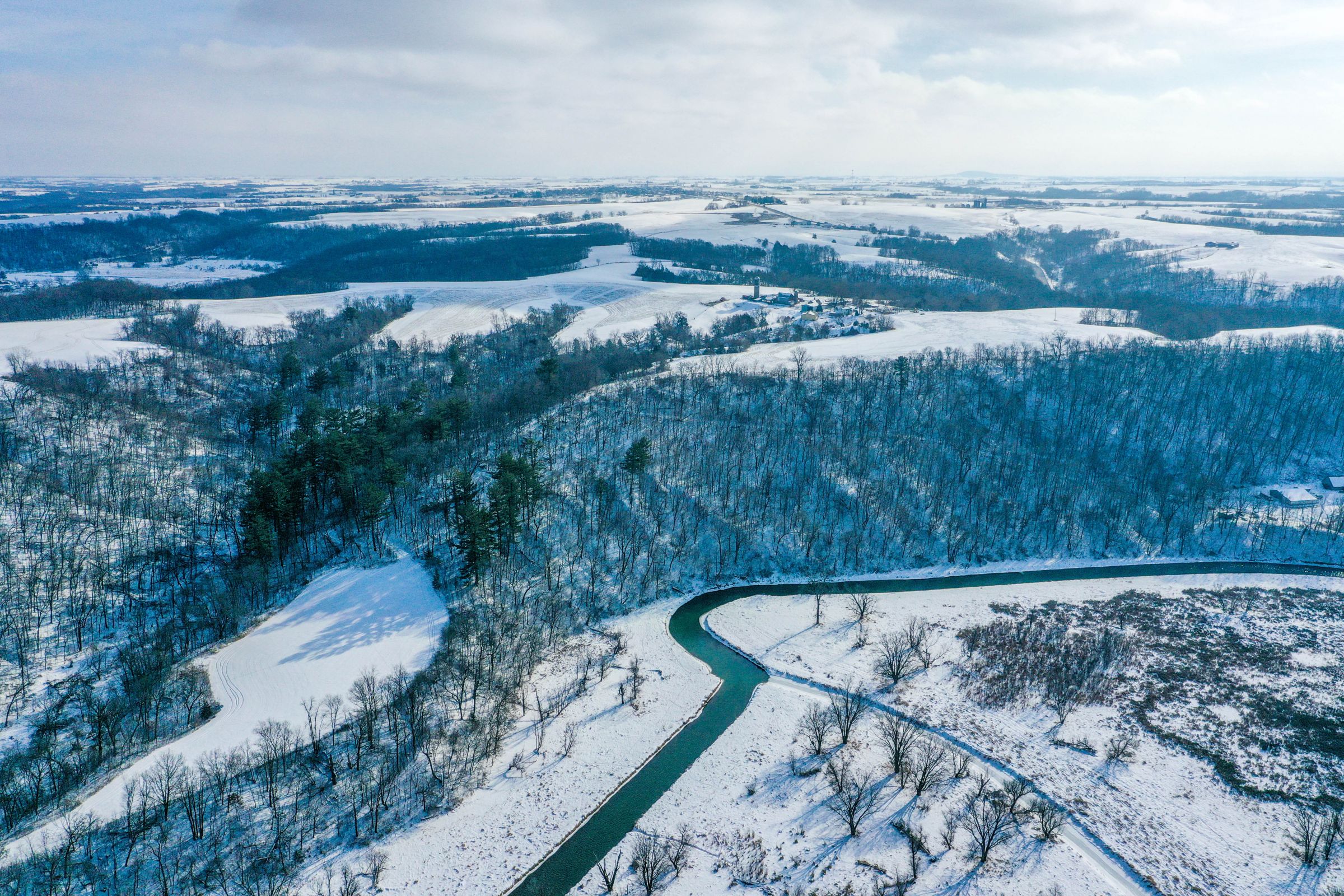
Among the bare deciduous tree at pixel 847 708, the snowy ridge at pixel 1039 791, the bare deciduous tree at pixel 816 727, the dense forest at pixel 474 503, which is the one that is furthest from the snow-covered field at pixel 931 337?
the bare deciduous tree at pixel 816 727

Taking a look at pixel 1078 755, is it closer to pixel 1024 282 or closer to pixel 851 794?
pixel 851 794

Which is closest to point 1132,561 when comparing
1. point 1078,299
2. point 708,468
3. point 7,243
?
point 708,468

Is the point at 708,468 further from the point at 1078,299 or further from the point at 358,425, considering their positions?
the point at 1078,299

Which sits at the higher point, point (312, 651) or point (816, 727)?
point (312, 651)

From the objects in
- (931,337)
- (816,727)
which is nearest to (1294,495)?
(931,337)

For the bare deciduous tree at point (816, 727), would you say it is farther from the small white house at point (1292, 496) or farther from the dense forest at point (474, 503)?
the small white house at point (1292, 496)

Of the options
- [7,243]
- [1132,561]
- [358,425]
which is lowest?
[1132,561]
